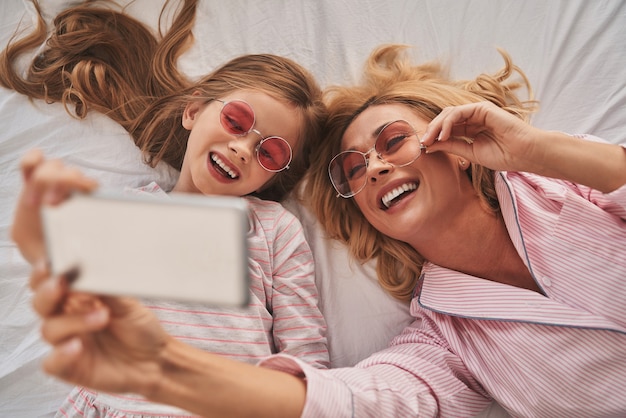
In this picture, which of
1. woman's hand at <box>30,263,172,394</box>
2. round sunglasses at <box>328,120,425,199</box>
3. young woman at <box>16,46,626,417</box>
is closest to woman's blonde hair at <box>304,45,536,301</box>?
young woman at <box>16,46,626,417</box>

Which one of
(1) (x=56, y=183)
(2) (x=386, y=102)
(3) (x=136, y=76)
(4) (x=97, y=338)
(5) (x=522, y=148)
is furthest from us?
(3) (x=136, y=76)

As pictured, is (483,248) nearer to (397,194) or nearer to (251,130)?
(397,194)

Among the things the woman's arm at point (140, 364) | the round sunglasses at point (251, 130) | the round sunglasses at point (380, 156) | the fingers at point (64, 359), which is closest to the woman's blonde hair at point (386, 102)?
the round sunglasses at point (380, 156)

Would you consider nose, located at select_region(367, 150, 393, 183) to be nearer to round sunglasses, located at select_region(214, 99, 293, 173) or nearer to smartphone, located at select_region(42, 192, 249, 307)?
round sunglasses, located at select_region(214, 99, 293, 173)

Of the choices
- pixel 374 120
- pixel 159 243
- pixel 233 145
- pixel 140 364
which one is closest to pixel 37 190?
pixel 159 243

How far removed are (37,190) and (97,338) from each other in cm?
23

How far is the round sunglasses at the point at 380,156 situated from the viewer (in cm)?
126

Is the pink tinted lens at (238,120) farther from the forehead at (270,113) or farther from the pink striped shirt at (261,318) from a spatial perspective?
the pink striped shirt at (261,318)

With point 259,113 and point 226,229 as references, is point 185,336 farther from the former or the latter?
point 226,229

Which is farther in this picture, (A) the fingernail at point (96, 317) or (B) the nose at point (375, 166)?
(B) the nose at point (375, 166)

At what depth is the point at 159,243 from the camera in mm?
611

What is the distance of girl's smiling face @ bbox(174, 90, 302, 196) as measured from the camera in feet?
4.25

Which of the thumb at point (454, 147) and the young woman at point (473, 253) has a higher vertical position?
the thumb at point (454, 147)

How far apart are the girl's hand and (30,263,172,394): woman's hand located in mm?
773
